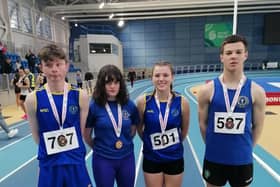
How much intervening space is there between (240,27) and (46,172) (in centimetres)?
3039

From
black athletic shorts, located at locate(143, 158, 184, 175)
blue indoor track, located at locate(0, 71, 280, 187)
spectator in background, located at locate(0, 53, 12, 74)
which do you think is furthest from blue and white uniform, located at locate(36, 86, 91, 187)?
spectator in background, located at locate(0, 53, 12, 74)

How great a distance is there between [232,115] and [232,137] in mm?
190

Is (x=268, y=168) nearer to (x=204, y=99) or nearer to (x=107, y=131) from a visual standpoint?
(x=204, y=99)

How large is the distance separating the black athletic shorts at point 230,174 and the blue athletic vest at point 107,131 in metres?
0.76

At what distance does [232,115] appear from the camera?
210 cm

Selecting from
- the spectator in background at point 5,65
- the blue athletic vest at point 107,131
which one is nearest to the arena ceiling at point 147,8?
the spectator in background at point 5,65

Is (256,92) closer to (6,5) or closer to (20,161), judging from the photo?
(20,161)

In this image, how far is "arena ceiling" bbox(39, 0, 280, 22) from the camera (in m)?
21.9

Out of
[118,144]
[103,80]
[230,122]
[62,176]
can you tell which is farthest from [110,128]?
[230,122]

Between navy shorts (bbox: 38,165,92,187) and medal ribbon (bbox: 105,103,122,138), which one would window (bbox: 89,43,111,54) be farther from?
navy shorts (bbox: 38,165,92,187)

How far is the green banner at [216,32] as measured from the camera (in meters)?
28.0

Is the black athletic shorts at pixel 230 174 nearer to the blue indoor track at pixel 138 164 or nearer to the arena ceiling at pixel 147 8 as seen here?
the blue indoor track at pixel 138 164

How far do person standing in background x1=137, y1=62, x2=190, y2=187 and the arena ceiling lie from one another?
2086 centimetres

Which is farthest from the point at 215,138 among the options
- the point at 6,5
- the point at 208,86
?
the point at 6,5
